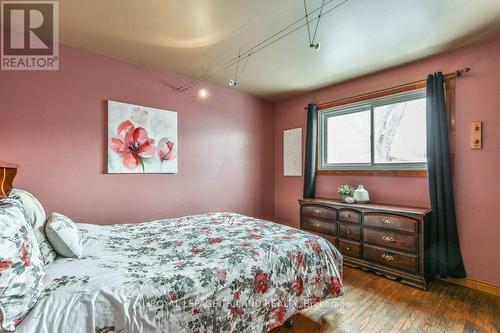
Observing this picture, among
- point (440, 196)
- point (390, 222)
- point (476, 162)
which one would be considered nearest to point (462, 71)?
point (476, 162)

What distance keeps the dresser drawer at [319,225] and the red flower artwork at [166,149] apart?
2.08 meters

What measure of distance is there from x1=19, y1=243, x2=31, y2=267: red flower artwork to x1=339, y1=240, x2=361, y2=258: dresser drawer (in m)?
3.01

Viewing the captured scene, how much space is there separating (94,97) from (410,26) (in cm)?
328

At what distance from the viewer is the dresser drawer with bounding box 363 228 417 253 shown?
2.54m

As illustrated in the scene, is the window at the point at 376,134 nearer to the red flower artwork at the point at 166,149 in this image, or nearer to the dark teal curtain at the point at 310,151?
the dark teal curtain at the point at 310,151

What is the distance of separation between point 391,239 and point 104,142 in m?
3.43

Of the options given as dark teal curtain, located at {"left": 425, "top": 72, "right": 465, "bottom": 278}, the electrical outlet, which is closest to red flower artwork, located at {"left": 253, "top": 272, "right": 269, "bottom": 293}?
dark teal curtain, located at {"left": 425, "top": 72, "right": 465, "bottom": 278}

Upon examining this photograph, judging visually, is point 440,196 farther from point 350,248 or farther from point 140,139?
point 140,139

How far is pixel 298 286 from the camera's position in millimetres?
1724

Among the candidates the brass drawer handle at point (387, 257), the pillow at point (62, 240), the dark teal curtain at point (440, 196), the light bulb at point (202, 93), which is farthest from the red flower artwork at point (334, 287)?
the light bulb at point (202, 93)

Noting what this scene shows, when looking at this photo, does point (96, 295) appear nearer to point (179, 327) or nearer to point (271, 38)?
point (179, 327)

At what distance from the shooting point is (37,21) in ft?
7.11

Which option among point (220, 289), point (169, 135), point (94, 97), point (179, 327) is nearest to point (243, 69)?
point (169, 135)

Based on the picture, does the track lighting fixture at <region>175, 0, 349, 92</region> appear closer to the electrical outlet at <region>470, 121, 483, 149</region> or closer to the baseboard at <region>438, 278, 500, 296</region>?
the electrical outlet at <region>470, 121, 483, 149</region>
